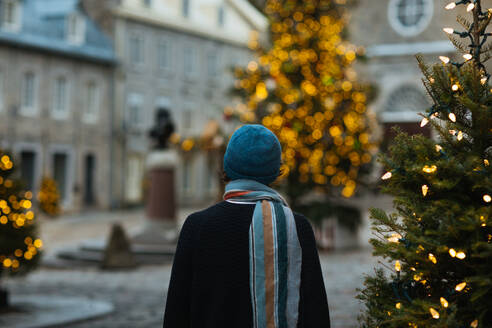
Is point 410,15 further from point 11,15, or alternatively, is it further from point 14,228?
point 14,228

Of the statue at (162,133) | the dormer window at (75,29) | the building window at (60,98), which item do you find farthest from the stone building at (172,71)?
the statue at (162,133)

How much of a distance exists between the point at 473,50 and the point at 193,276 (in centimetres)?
147

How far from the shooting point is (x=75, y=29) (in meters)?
38.2

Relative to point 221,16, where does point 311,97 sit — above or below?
below

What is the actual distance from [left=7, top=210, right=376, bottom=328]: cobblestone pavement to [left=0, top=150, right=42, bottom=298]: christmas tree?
47 cm

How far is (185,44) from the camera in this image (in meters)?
44.8

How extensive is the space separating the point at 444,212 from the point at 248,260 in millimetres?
749

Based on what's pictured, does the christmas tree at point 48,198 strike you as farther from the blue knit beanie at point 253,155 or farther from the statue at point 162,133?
the blue knit beanie at point 253,155

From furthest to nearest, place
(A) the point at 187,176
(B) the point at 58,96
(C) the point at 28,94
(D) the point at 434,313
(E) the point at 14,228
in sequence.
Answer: (A) the point at 187,176
(B) the point at 58,96
(C) the point at 28,94
(E) the point at 14,228
(D) the point at 434,313

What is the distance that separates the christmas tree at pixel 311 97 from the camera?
719 inches

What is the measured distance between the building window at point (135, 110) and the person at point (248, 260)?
38250 mm

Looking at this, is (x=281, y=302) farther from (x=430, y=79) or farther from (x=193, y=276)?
(x=430, y=79)

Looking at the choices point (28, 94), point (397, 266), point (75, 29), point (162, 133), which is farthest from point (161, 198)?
point (75, 29)

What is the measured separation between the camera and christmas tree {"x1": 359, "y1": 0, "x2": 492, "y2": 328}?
3.08 meters
